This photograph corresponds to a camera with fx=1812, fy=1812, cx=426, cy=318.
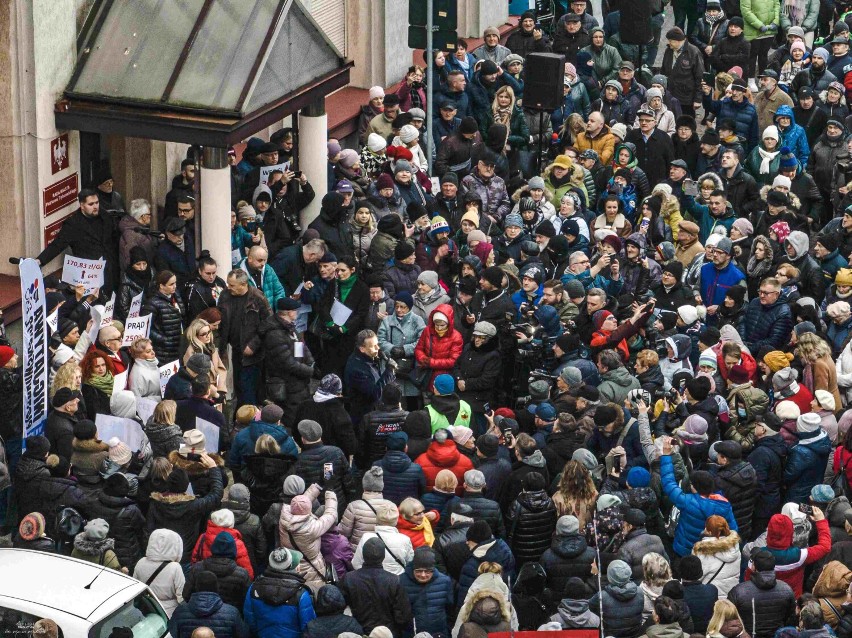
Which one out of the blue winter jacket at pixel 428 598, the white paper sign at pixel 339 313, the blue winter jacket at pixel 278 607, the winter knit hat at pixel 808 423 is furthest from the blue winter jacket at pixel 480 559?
the white paper sign at pixel 339 313

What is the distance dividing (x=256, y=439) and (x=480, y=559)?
7.57ft

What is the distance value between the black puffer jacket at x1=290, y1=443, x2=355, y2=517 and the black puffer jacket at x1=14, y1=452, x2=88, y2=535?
1.64 meters

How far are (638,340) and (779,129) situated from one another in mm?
5833

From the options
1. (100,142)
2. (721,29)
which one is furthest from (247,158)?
(721,29)

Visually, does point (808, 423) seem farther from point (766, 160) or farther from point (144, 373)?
point (766, 160)

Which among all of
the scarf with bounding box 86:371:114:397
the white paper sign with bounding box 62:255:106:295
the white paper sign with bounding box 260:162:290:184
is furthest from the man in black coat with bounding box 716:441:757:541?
the white paper sign with bounding box 260:162:290:184

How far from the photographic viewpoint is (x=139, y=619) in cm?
1224

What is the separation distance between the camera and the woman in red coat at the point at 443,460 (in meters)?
14.2

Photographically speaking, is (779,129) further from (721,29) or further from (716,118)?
(721,29)

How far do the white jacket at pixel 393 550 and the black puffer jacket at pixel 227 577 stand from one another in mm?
839

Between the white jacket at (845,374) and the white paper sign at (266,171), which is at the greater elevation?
the white paper sign at (266,171)

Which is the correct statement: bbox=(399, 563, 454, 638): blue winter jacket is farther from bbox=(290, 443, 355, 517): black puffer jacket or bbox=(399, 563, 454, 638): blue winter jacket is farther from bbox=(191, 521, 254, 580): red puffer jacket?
bbox=(290, 443, 355, 517): black puffer jacket

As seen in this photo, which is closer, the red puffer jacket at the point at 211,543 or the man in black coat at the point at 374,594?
the man in black coat at the point at 374,594

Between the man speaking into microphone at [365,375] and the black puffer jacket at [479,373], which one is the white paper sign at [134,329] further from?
the black puffer jacket at [479,373]
